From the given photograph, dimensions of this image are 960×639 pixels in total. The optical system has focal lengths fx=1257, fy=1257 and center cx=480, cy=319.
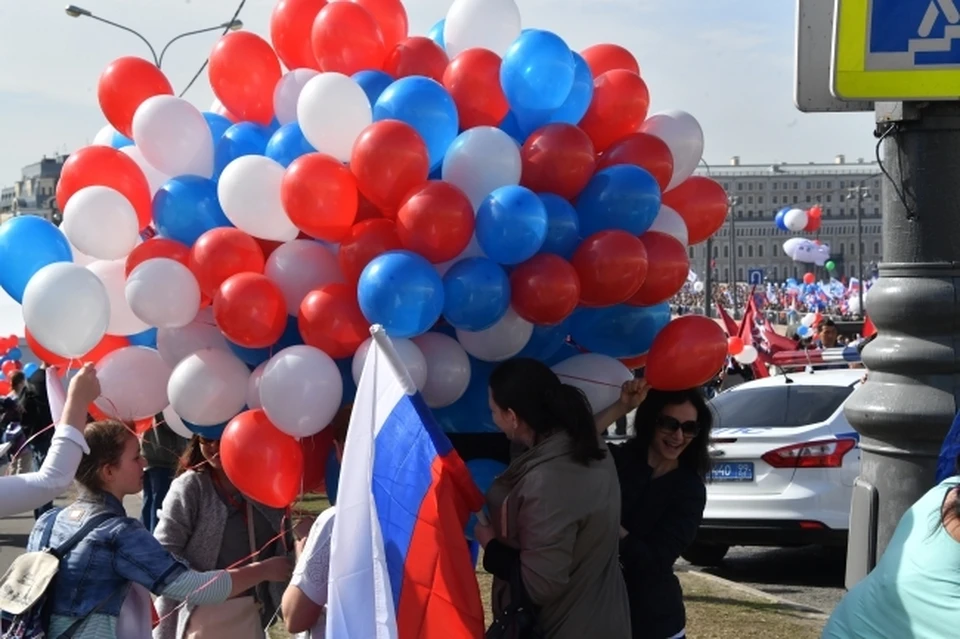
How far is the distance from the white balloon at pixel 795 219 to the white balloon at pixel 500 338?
116 ft

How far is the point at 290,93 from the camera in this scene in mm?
4363

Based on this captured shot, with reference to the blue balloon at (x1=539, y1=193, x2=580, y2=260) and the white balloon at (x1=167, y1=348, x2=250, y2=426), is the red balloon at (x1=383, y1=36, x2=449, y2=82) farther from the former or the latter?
the white balloon at (x1=167, y1=348, x2=250, y2=426)

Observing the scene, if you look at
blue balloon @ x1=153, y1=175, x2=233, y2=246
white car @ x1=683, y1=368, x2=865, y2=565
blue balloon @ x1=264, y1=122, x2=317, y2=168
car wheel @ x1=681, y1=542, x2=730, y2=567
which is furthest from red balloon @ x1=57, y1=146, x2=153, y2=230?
car wheel @ x1=681, y1=542, x2=730, y2=567

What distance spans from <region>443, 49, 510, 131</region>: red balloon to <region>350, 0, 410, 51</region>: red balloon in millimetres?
354

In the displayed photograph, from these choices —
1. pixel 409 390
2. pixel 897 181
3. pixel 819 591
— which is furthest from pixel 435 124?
pixel 819 591

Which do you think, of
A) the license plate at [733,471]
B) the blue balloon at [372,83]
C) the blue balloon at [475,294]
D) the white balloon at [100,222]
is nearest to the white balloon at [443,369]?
the blue balloon at [475,294]

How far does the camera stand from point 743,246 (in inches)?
5261

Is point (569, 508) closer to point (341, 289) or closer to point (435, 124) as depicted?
point (341, 289)

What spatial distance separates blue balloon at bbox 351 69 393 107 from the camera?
420 cm

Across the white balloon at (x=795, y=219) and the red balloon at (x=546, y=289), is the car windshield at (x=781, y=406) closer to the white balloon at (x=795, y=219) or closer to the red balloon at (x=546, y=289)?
the red balloon at (x=546, y=289)

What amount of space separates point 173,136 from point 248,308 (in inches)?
29.9

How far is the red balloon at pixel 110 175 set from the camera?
4301 millimetres

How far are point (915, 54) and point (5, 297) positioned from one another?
335 cm

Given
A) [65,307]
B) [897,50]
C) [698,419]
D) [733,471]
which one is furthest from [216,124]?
[733,471]
